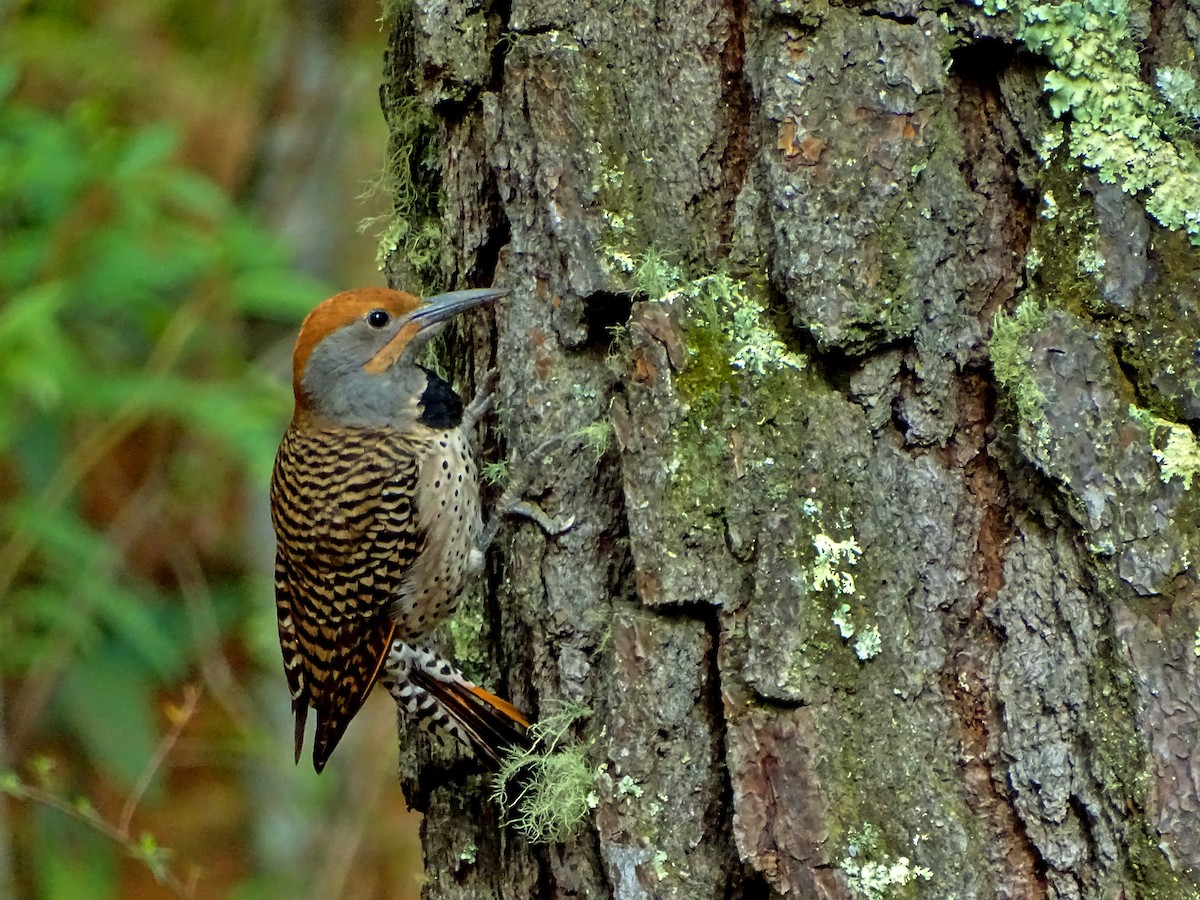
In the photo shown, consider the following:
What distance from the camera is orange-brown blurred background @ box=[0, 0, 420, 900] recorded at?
4.43 meters

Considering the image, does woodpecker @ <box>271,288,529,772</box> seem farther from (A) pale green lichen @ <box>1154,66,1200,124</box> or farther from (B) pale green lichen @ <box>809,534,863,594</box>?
(A) pale green lichen @ <box>1154,66,1200,124</box>

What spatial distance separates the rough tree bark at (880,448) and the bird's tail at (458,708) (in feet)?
0.90

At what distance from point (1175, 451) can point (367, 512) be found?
1.88 metres

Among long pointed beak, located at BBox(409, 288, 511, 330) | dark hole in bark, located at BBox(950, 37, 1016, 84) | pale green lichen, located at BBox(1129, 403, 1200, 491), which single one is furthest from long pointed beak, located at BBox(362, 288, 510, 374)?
pale green lichen, located at BBox(1129, 403, 1200, 491)

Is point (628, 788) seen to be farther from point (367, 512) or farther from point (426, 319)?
point (367, 512)

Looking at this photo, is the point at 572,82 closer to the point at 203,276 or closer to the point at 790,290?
the point at 790,290

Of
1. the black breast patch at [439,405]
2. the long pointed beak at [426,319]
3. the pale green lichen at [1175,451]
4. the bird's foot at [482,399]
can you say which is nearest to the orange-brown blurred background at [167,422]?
the long pointed beak at [426,319]

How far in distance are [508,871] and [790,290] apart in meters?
1.16

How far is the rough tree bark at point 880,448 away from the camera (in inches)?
76.3

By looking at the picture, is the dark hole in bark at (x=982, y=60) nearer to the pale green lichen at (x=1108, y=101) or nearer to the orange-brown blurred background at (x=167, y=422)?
the pale green lichen at (x=1108, y=101)

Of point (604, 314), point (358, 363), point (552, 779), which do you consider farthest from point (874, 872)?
point (358, 363)

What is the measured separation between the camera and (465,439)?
9.61 feet

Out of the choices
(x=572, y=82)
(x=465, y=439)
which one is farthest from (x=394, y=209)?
(x=572, y=82)

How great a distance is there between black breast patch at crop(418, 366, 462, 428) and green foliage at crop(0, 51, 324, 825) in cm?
115
